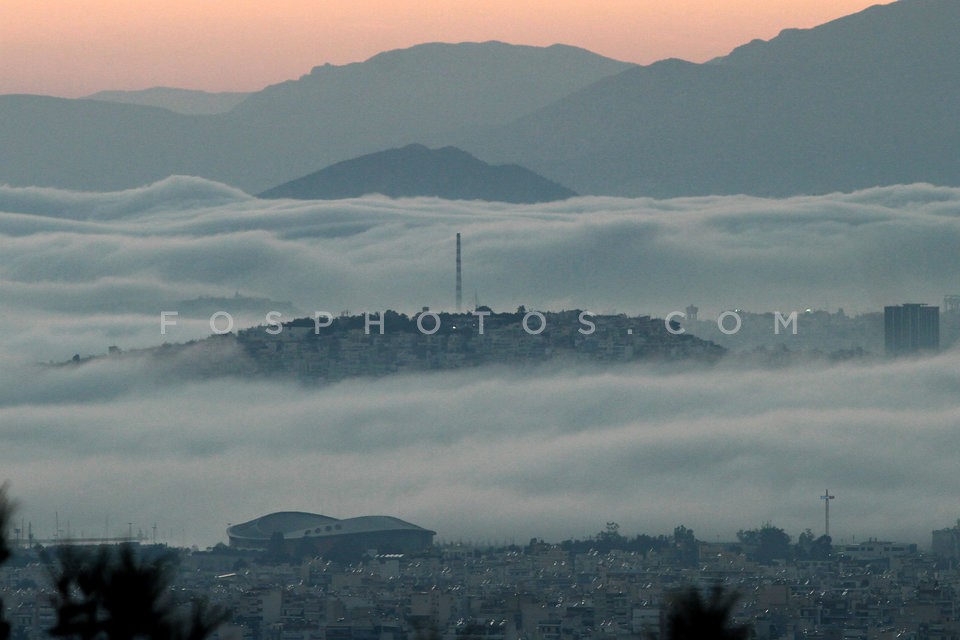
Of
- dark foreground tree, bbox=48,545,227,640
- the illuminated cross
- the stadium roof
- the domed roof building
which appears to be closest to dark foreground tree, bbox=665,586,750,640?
dark foreground tree, bbox=48,545,227,640

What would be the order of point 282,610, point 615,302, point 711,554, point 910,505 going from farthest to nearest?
1. point 615,302
2. point 910,505
3. point 711,554
4. point 282,610

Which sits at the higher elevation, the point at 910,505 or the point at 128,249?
the point at 128,249

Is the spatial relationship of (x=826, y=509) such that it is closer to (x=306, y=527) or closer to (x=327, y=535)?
(x=306, y=527)

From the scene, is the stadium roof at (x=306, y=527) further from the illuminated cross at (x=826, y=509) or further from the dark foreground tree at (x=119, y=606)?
the dark foreground tree at (x=119, y=606)

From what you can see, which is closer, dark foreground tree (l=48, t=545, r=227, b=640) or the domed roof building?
dark foreground tree (l=48, t=545, r=227, b=640)

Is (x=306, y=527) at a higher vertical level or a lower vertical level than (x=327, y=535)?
higher

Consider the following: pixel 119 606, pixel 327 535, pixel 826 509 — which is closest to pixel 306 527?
pixel 327 535

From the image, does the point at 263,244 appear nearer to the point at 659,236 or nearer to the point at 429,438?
the point at 659,236

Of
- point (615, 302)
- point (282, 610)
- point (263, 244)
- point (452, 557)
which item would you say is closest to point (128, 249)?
point (263, 244)

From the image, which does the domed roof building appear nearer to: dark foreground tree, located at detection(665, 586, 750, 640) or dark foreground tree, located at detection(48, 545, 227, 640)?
dark foreground tree, located at detection(48, 545, 227, 640)

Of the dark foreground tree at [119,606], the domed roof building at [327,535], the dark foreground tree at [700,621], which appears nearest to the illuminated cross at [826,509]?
the domed roof building at [327,535]

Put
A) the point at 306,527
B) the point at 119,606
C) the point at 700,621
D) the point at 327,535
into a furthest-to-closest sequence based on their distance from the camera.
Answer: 1. the point at 306,527
2. the point at 327,535
3. the point at 119,606
4. the point at 700,621
